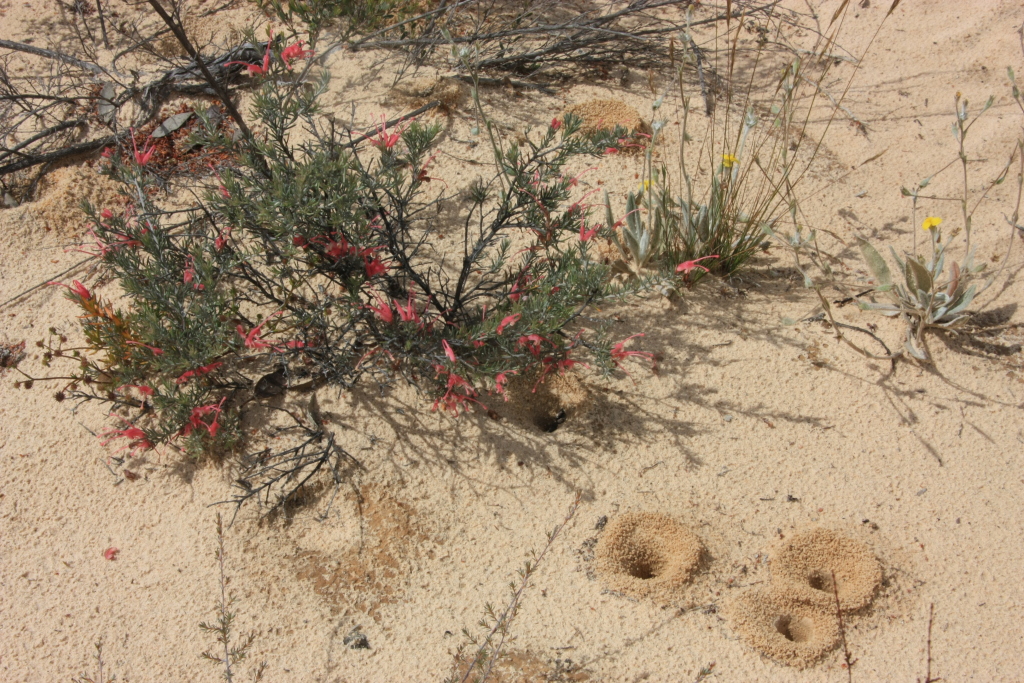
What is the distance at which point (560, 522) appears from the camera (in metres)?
1.93

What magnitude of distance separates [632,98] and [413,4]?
1157 millimetres

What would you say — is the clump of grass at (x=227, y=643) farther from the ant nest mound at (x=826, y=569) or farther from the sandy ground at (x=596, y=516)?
the ant nest mound at (x=826, y=569)

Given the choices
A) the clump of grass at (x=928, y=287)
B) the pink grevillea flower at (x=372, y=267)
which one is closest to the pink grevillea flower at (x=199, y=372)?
the pink grevillea flower at (x=372, y=267)

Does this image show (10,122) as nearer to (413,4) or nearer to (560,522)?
(413,4)

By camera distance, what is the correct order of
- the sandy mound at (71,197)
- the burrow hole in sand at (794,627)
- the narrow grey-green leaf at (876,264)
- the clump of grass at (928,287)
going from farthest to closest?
1. the sandy mound at (71,197)
2. the narrow grey-green leaf at (876,264)
3. the clump of grass at (928,287)
4. the burrow hole in sand at (794,627)

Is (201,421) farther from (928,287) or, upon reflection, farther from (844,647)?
(928,287)

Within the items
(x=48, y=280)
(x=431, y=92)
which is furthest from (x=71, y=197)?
(x=431, y=92)

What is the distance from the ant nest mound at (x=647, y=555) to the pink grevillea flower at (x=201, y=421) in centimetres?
117

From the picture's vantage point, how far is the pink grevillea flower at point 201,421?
1.98 metres

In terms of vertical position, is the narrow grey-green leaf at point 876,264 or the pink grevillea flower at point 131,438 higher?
the narrow grey-green leaf at point 876,264

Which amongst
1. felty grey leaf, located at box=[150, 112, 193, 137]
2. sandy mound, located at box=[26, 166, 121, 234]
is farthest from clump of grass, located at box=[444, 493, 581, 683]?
felty grey leaf, located at box=[150, 112, 193, 137]

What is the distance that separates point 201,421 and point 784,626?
173 centimetres

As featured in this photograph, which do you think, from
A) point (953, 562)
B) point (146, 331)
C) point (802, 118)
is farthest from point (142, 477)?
point (802, 118)

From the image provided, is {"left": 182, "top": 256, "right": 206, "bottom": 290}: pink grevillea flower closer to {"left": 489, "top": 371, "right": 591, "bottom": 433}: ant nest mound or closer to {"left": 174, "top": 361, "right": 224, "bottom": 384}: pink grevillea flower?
{"left": 174, "top": 361, "right": 224, "bottom": 384}: pink grevillea flower
